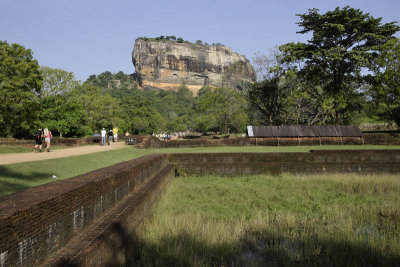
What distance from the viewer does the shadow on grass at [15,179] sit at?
466cm

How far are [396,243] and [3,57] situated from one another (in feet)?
114

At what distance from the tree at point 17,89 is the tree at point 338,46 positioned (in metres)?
27.6

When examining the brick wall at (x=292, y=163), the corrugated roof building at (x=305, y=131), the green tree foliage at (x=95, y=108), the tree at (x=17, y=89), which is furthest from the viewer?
the green tree foliage at (x=95, y=108)

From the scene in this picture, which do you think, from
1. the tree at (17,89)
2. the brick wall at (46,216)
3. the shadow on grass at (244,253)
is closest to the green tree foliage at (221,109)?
the tree at (17,89)

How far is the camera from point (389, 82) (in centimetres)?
3041

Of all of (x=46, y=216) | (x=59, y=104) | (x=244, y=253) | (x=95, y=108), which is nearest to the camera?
(x=46, y=216)

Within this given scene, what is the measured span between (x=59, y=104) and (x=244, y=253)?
4363 cm

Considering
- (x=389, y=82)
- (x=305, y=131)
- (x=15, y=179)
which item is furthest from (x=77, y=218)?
(x=389, y=82)

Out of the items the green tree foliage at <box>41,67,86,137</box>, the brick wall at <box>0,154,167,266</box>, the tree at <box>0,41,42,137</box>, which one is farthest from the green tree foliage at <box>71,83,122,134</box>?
the brick wall at <box>0,154,167,266</box>

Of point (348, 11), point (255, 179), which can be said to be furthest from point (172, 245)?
point (348, 11)

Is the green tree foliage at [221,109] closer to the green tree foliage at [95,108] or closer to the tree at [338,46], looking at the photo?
the green tree foliage at [95,108]

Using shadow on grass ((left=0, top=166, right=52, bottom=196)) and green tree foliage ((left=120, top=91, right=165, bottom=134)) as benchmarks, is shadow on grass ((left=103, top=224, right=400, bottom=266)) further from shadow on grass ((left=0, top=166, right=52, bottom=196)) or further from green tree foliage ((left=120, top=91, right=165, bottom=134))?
green tree foliage ((left=120, top=91, right=165, bottom=134))

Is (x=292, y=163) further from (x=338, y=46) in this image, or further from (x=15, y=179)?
(x=338, y=46)

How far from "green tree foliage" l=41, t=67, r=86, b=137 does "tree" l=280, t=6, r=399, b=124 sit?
30.6 meters
